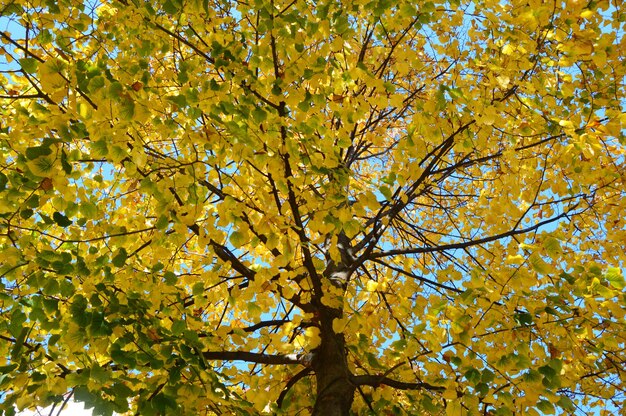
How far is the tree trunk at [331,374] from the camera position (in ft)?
9.73

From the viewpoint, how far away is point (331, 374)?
3.11 metres

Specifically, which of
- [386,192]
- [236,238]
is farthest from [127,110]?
[386,192]

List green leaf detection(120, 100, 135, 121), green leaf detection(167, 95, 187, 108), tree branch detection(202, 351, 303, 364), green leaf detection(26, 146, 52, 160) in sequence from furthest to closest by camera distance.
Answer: tree branch detection(202, 351, 303, 364) → green leaf detection(167, 95, 187, 108) → green leaf detection(120, 100, 135, 121) → green leaf detection(26, 146, 52, 160)

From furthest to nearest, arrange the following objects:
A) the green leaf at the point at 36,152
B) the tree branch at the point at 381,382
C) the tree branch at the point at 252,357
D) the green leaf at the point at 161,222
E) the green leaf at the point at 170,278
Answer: the tree branch at the point at 252,357, the tree branch at the point at 381,382, the green leaf at the point at 170,278, the green leaf at the point at 161,222, the green leaf at the point at 36,152

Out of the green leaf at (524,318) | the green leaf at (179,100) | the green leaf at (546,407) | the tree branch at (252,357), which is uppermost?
the green leaf at (179,100)

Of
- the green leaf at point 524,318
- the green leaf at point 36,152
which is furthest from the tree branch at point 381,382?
the green leaf at point 36,152

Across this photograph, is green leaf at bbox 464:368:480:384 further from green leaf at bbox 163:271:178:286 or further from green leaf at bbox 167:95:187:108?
green leaf at bbox 167:95:187:108

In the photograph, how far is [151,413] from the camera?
225 cm

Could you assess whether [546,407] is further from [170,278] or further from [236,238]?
[170,278]

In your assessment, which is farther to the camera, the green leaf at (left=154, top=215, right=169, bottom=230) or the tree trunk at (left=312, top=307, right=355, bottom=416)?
the tree trunk at (left=312, top=307, right=355, bottom=416)

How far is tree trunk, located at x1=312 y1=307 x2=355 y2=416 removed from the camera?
9.73 ft

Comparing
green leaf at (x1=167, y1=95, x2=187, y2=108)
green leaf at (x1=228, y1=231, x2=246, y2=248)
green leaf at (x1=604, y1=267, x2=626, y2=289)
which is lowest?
green leaf at (x1=228, y1=231, x2=246, y2=248)

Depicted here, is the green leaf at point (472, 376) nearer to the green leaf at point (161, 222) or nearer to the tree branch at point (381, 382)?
the tree branch at point (381, 382)

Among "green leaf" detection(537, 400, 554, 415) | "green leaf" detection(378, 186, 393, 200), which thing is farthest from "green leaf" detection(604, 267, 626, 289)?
"green leaf" detection(378, 186, 393, 200)
